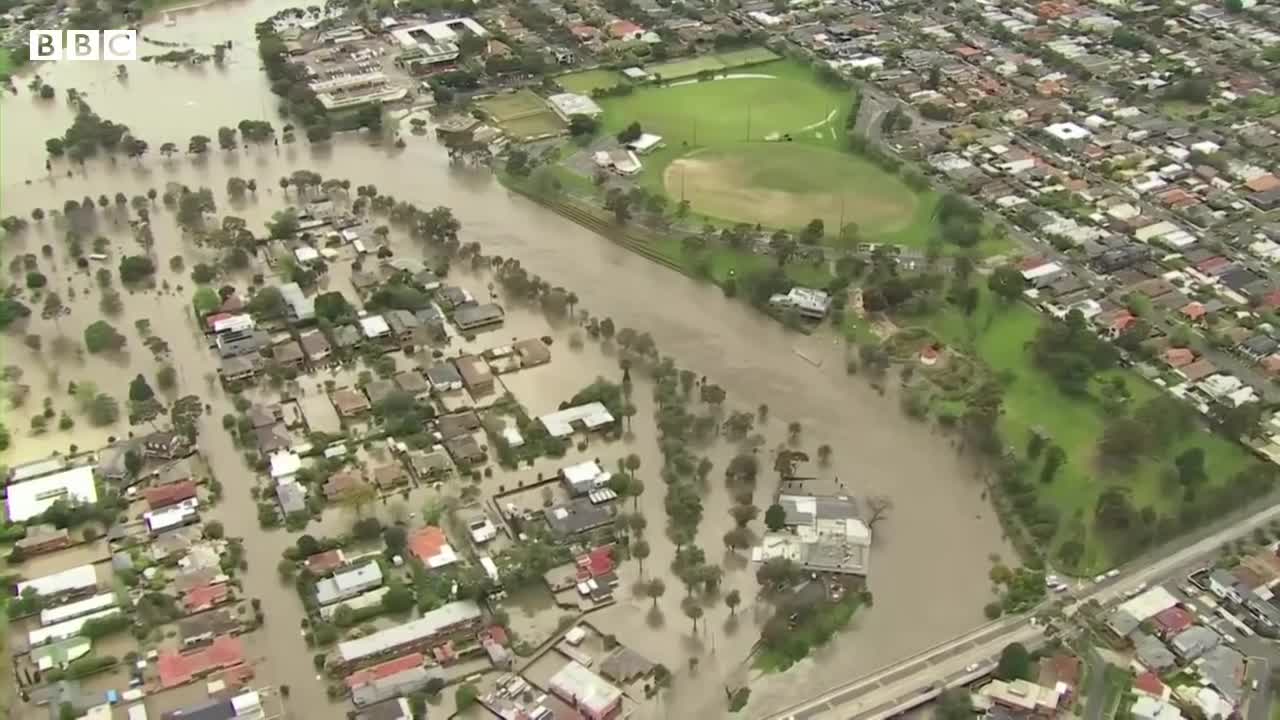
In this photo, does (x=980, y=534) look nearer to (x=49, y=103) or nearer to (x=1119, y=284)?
(x=1119, y=284)

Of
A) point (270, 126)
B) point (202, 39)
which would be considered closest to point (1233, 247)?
point (270, 126)

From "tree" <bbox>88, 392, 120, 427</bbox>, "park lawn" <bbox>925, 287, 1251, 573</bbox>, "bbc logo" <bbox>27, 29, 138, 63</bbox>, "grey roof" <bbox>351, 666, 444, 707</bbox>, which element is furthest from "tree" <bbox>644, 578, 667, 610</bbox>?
"bbc logo" <bbox>27, 29, 138, 63</bbox>

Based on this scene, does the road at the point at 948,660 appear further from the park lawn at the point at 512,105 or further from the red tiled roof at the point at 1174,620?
the park lawn at the point at 512,105

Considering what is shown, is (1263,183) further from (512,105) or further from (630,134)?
(512,105)

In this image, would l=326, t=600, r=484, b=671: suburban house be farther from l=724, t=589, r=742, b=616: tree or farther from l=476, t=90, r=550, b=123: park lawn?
l=476, t=90, r=550, b=123: park lawn

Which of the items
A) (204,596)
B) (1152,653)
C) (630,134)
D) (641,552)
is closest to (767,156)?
(630,134)

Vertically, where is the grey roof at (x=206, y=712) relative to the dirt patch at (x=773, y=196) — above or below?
above

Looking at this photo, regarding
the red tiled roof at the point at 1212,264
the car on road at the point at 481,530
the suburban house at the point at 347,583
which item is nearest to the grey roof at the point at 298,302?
the car on road at the point at 481,530
